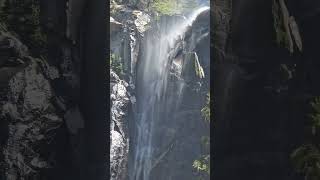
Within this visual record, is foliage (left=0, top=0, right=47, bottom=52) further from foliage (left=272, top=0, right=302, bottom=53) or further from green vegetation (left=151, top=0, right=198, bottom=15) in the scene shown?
green vegetation (left=151, top=0, right=198, bottom=15)

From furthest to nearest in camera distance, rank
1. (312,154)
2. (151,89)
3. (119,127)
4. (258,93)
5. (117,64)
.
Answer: (151,89), (117,64), (119,127), (258,93), (312,154)

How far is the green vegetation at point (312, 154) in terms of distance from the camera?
371 cm

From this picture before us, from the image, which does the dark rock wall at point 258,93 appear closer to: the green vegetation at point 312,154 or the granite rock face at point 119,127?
the green vegetation at point 312,154

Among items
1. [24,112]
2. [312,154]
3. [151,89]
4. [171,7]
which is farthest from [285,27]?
[171,7]

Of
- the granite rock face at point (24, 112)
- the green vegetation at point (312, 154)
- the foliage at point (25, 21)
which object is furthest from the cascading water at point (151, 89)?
the green vegetation at point (312, 154)

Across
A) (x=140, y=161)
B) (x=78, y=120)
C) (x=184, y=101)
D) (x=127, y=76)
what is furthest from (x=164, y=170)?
(x=78, y=120)

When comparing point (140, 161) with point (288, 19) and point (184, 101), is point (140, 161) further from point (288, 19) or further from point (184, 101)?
point (288, 19)

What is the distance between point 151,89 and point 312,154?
35.3 feet

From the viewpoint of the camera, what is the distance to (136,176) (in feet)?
44.5

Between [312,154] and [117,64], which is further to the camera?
[117,64]

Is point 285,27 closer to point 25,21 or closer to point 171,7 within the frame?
point 25,21

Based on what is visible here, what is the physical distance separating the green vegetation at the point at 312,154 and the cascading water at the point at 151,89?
9951 millimetres

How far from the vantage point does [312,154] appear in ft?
12.2

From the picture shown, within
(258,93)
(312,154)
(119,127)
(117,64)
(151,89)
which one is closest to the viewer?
(312,154)
